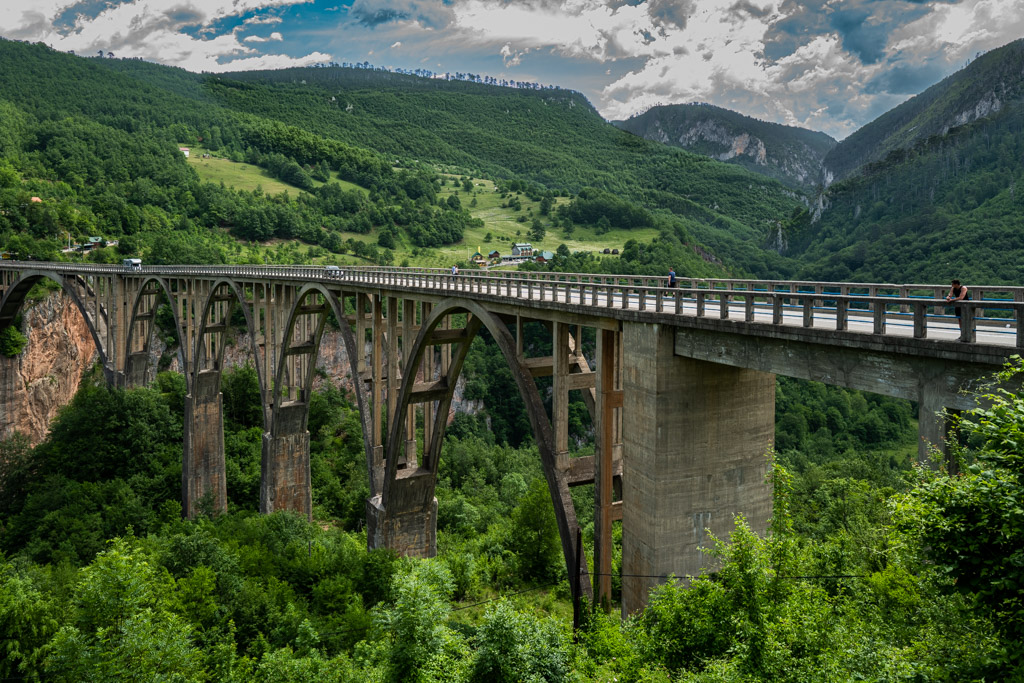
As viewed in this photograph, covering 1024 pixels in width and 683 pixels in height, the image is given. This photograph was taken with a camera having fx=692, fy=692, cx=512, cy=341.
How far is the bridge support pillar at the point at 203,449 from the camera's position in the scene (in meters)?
44.2

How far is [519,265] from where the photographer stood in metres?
83.9

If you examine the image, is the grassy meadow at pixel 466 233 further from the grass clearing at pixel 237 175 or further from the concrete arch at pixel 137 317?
the concrete arch at pixel 137 317

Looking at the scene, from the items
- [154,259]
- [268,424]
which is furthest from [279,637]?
[154,259]

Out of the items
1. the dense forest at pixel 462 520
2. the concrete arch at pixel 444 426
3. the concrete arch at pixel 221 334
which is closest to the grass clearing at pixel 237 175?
the dense forest at pixel 462 520

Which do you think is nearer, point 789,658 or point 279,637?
point 789,658

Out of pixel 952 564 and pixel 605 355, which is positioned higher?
pixel 605 355

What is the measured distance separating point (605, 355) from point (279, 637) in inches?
610

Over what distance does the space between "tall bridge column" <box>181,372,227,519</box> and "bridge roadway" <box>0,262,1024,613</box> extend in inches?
337

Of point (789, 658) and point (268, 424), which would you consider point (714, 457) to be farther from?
point (268, 424)

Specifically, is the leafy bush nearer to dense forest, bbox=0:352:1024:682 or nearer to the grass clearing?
dense forest, bbox=0:352:1024:682

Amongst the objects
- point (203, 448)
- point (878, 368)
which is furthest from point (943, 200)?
point (878, 368)

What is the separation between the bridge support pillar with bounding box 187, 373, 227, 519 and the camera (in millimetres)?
44219

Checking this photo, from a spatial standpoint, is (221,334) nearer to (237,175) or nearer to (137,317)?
(137,317)

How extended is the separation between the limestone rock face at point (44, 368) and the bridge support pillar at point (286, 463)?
26.5 metres
